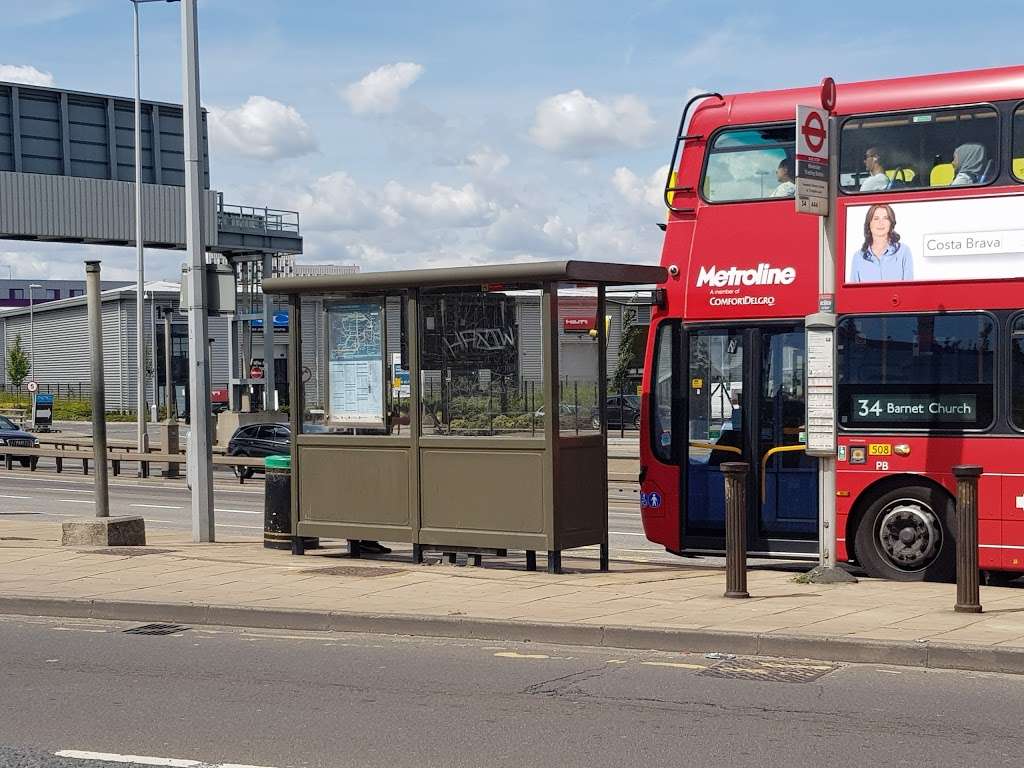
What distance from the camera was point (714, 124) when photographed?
13.9 meters

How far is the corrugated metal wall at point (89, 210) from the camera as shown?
3556cm

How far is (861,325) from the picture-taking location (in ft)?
42.9

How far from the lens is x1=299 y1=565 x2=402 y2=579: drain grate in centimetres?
1337

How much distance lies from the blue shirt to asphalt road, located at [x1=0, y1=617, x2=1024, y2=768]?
4.88 meters

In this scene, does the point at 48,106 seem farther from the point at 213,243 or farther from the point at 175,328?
the point at 175,328

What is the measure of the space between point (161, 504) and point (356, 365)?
567 inches

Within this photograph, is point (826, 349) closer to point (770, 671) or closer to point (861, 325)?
point (861, 325)

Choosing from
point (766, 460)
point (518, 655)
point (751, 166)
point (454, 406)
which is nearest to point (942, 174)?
point (751, 166)

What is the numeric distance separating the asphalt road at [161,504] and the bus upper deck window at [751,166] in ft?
15.7

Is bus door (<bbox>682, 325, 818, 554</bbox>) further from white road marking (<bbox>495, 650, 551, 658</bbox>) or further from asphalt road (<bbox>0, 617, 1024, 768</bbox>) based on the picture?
white road marking (<bbox>495, 650, 551, 658</bbox>)

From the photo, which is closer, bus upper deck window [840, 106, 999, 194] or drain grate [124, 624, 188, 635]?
drain grate [124, 624, 188, 635]

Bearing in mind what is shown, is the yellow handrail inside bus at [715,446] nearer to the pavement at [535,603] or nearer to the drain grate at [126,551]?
the pavement at [535,603]

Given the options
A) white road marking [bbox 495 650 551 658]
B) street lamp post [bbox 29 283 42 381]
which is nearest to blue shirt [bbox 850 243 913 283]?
white road marking [bbox 495 650 551 658]

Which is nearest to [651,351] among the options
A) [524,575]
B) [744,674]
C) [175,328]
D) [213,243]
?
[524,575]
